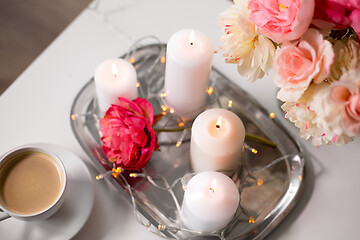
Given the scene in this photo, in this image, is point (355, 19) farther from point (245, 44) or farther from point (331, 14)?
point (245, 44)

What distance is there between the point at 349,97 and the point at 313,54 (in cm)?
6

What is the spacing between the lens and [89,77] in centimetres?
75

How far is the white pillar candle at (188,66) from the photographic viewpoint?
24.5 inches

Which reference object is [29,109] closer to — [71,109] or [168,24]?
[71,109]

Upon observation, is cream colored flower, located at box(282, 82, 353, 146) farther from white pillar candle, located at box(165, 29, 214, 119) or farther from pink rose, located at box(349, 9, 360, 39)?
white pillar candle, located at box(165, 29, 214, 119)

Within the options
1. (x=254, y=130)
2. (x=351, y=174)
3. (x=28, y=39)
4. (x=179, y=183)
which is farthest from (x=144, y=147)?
(x=28, y=39)

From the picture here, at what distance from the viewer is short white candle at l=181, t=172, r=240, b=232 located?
553 millimetres

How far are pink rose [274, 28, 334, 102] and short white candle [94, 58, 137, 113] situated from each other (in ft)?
0.84

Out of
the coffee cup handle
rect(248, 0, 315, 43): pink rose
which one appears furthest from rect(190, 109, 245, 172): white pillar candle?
the coffee cup handle

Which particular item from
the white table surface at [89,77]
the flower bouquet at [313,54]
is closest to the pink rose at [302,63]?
the flower bouquet at [313,54]

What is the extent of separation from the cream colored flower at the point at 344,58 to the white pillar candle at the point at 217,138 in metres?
0.17

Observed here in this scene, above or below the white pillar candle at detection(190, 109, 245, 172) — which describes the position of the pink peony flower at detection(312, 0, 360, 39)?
above

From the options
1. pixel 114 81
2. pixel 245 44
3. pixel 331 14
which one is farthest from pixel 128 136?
pixel 331 14

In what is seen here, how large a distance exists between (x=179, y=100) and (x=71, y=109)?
176 millimetres
